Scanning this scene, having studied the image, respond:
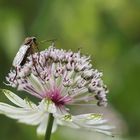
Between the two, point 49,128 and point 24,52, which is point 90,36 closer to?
point 24,52

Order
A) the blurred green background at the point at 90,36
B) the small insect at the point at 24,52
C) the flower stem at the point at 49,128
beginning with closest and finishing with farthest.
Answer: the flower stem at the point at 49,128 → the small insect at the point at 24,52 → the blurred green background at the point at 90,36

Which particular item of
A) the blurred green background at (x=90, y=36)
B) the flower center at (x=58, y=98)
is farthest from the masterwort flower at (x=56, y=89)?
the blurred green background at (x=90, y=36)

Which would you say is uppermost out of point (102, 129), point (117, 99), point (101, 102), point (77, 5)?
point (77, 5)

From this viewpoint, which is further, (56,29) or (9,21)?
(56,29)

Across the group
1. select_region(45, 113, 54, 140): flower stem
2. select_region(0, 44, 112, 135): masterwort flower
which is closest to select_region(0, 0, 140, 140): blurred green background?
select_region(0, 44, 112, 135): masterwort flower

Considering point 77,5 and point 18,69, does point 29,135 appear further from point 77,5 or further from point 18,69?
point 18,69

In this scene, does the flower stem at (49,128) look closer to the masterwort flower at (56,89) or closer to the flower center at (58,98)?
the masterwort flower at (56,89)

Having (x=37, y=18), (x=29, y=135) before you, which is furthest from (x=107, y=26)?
(x=29, y=135)
